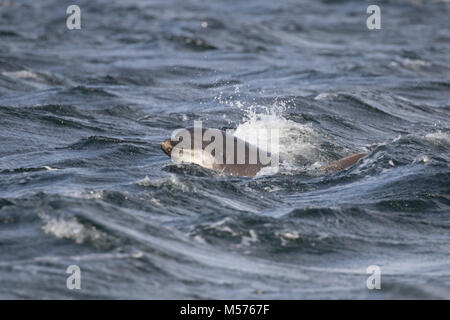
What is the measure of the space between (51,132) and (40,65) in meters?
Result: 8.89

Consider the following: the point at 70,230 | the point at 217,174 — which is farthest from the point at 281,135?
the point at 70,230

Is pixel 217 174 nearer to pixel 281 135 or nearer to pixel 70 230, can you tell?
pixel 70 230

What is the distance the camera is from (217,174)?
1216 cm

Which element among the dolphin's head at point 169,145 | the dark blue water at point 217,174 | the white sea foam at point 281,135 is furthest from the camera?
the white sea foam at point 281,135

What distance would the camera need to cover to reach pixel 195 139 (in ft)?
39.7

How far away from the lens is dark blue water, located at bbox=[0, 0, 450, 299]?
8.85 metres

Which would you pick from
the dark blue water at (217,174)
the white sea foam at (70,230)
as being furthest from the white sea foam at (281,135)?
the white sea foam at (70,230)

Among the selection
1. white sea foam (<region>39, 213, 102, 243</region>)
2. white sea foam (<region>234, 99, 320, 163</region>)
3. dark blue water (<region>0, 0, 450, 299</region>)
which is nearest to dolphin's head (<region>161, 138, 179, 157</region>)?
dark blue water (<region>0, 0, 450, 299</region>)

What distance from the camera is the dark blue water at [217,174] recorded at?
8852 mm

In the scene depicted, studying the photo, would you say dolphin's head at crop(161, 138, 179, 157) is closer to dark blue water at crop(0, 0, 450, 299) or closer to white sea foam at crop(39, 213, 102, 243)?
dark blue water at crop(0, 0, 450, 299)

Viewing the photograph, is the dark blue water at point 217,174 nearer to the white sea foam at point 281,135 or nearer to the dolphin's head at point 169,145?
the white sea foam at point 281,135
